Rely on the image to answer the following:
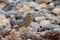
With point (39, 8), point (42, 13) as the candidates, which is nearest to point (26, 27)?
point (42, 13)

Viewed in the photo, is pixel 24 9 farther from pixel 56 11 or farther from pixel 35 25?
pixel 35 25

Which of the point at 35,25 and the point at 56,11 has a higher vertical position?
the point at 56,11

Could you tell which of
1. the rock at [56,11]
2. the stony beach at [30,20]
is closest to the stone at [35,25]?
the stony beach at [30,20]

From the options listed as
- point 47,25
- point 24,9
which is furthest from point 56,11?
point 47,25

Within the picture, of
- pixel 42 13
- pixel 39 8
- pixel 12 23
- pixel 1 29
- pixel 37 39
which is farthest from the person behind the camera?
pixel 39 8

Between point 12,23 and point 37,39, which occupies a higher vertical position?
point 12,23

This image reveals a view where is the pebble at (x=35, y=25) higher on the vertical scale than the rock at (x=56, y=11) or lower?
lower

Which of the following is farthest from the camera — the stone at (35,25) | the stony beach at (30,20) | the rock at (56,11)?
the rock at (56,11)

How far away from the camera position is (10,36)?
2.46m

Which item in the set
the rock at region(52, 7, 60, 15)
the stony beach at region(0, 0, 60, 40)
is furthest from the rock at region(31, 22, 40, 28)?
the rock at region(52, 7, 60, 15)

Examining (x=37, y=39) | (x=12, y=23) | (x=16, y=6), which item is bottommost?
(x=37, y=39)

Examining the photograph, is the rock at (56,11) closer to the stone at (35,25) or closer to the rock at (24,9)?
the rock at (24,9)

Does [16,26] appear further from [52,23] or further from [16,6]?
[16,6]

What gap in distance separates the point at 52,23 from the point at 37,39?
523 millimetres
